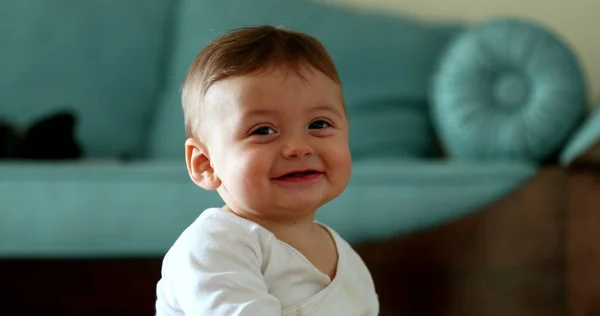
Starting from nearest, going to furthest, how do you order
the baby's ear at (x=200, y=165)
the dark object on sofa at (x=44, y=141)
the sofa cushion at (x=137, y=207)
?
1. the baby's ear at (x=200, y=165)
2. the sofa cushion at (x=137, y=207)
3. the dark object on sofa at (x=44, y=141)

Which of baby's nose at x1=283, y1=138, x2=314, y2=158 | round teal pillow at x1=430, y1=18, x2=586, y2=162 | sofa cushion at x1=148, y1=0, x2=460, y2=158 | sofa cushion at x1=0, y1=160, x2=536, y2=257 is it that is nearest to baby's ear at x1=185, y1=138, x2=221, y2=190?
baby's nose at x1=283, y1=138, x2=314, y2=158

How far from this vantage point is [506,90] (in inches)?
81.9

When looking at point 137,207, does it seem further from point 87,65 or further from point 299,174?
point 87,65

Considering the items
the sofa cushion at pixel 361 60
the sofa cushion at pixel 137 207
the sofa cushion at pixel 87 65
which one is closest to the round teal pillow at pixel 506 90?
the sofa cushion at pixel 361 60

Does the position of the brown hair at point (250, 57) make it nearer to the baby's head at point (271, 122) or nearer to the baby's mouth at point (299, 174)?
the baby's head at point (271, 122)

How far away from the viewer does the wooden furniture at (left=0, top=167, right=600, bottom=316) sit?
169cm

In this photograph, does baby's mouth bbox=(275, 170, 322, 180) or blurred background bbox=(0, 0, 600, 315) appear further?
blurred background bbox=(0, 0, 600, 315)

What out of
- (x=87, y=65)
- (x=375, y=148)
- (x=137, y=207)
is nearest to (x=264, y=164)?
(x=137, y=207)

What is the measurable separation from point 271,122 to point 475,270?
95cm

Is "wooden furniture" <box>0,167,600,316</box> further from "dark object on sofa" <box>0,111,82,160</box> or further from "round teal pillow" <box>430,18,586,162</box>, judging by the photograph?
"dark object on sofa" <box>0,111,82,160</box>

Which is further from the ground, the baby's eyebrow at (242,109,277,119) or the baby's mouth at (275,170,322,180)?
the baby's eyebrow at (242,109,277,119)

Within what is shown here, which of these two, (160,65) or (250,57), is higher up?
(250,57)

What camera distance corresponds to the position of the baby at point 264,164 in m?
0.91

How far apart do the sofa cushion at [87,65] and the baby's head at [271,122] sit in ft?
4.82
